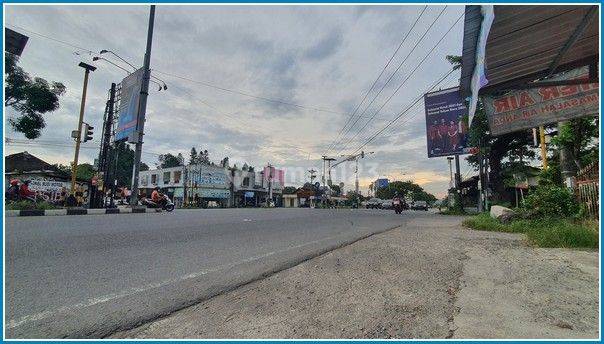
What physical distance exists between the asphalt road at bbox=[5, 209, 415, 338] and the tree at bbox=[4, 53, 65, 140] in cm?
1611

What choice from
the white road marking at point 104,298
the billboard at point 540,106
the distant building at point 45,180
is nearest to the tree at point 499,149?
the billboard at point 540,106

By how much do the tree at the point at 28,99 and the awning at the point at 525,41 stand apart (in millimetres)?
22839

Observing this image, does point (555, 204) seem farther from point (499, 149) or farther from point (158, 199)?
point (499, 149)

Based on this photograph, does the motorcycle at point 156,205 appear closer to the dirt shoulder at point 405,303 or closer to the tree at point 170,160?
the dirt shoulder at point 405,303

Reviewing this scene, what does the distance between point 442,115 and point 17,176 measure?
34.1 meters

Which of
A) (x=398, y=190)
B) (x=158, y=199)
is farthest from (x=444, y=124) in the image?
(x=398, y=190)

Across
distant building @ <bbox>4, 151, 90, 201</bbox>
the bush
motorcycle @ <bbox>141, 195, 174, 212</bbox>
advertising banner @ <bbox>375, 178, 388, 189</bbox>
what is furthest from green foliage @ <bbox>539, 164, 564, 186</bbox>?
advertising banner @ <bbox>375, 178, 388, 189</bbox>

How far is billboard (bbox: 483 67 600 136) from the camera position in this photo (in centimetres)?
548

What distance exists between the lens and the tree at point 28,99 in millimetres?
19062

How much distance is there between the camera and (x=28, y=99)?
764 inches

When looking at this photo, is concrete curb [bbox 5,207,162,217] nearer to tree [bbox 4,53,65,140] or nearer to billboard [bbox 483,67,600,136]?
tree [bbox 4,53,65,140]

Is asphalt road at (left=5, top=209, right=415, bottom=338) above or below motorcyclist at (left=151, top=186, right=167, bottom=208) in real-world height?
below

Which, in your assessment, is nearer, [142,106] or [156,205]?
[156,205]

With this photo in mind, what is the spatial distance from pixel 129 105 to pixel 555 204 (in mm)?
23556
